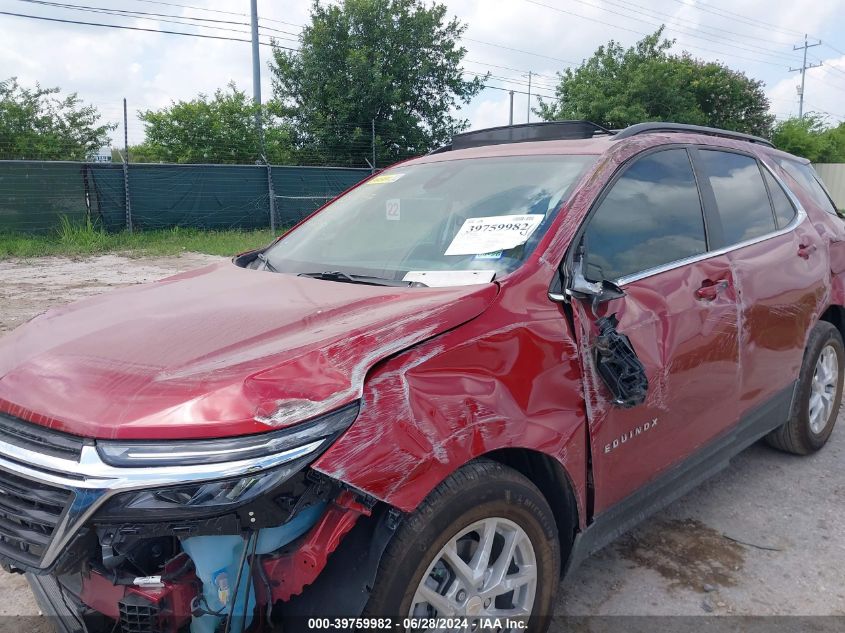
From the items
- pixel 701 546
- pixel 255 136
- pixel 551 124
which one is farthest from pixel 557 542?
pixel 255 136

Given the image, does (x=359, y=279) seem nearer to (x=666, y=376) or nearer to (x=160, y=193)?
(x=666, y=376)

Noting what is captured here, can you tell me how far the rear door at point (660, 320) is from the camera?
97.7 inches

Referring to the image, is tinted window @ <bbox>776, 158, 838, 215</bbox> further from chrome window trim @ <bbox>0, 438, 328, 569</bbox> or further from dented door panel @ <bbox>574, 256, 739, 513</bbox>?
chrome window trim @ <bbox>0, 438, 328, 569</bbox>

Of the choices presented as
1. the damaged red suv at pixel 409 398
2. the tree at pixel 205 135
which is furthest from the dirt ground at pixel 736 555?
the tree at pixel 205 135

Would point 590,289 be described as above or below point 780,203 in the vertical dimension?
below

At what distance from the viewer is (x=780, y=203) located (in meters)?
3.85

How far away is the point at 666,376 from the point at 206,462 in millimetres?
1783

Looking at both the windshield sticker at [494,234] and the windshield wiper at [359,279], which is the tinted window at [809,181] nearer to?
the windshield sticker at [494,234]

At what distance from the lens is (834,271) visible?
13.4ft

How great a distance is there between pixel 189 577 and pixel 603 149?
2.17 meters

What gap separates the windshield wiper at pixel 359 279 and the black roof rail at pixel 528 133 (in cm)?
123

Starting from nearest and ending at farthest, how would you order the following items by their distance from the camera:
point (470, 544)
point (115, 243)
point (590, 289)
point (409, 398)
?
point (409, 398) → point (470, 544) → point (590, 289) → point (115, 243)

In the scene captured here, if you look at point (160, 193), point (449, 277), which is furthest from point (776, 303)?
point (160, 193)

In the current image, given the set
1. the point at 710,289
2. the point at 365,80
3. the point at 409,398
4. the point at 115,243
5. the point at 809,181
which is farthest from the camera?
the point at 365,80
